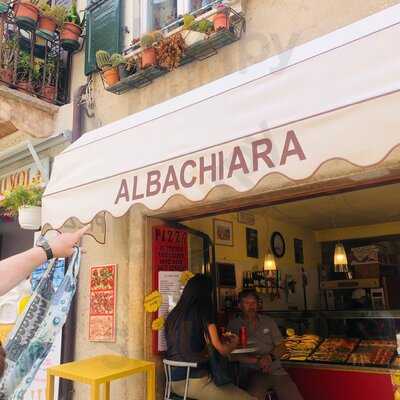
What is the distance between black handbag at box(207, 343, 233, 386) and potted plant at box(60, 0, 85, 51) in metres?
4.36

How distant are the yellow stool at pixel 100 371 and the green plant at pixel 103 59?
332 centimetres

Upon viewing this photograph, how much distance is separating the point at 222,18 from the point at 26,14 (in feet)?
9.66

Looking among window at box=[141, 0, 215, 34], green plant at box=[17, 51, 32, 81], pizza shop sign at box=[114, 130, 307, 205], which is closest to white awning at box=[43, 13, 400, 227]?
pizza shop sign at box=[114, 130, 307, 205]

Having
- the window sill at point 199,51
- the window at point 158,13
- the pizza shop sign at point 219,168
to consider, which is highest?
the window at point 158,13

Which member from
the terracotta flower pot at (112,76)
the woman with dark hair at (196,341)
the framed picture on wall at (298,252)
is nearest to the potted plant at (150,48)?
the terracotta flower pot at (112,76)

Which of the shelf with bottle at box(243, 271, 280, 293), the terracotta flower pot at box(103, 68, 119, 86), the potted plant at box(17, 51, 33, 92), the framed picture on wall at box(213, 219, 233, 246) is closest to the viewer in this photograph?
the terracotta flower pot at box(103, 68, 119, 86)

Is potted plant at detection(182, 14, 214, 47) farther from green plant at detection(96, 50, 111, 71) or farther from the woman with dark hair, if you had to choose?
the woman with dark hair

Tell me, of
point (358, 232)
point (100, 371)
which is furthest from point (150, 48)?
point (358, 232)

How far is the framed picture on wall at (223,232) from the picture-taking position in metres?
6.74

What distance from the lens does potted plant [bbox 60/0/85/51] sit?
626cm

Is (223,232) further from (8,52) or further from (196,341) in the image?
(8,52)

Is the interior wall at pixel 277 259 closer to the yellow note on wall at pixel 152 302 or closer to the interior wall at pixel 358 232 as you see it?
the interior wall at pixel 358 232

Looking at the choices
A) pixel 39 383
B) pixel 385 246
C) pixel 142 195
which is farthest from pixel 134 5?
pixel 385 246

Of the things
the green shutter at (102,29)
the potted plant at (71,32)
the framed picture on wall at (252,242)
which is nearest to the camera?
the green shutter at (102,29)
